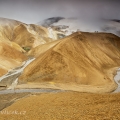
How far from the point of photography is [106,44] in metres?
95.4

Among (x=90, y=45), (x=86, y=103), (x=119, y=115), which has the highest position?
(x=119, y=115)

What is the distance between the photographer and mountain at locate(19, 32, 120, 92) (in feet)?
180

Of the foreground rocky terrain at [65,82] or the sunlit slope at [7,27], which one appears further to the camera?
the sunlit slope at [7,27]

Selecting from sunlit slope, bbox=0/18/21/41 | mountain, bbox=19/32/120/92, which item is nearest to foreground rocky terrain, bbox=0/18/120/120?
mountain, bbox=19/32/120/92

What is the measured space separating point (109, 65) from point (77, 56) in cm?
1449

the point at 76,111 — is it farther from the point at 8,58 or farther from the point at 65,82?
the point at 8,58

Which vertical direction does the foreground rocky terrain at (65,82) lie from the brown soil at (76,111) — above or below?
below

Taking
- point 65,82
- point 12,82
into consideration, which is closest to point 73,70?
point 65,82

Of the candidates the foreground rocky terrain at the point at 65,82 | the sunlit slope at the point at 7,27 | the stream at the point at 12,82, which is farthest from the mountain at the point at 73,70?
the sunlit slope at the point at 7,27

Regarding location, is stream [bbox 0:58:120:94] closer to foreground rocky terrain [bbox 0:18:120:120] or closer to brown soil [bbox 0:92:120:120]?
foreground rocky terrain [bbox 0:18:120:120]

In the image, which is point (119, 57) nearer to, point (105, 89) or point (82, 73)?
point (82, 73)

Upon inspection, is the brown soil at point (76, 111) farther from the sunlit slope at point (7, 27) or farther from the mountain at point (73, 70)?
the sunlit slope at point (7, 27)

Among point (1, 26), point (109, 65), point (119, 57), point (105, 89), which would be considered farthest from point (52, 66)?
point (1, 26)

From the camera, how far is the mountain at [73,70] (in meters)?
54.8
